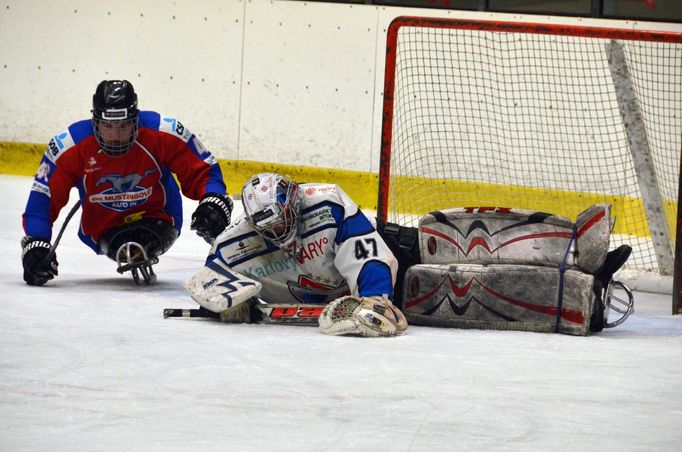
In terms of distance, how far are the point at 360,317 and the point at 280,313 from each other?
1.56ft

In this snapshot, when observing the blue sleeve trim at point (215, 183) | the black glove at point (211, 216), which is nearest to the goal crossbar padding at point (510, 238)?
the black glove at point (211, 216)

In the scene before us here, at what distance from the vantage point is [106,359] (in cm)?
349

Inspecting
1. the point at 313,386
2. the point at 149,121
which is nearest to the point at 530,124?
the point at 149,121

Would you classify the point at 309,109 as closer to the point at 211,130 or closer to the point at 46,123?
the point at 211,130

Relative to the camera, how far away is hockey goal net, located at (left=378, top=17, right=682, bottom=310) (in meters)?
7.63

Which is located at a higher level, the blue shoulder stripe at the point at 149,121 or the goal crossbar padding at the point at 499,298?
the blue shoulder stripe at the point at 149,121

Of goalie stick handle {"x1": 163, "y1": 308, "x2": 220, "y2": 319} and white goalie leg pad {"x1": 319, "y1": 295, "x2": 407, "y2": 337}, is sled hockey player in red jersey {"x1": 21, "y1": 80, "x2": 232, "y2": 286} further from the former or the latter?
white goalie leg pad {"x1": 319, "y1": 295, "x2": 407, "y2": 337}

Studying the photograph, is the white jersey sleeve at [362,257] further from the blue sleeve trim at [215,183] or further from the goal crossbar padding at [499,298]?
the blue sleeve trim at [215,183]

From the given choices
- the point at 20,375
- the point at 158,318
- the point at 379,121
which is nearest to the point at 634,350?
the point at 158,318

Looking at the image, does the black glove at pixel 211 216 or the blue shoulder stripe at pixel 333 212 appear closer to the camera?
the blue shoulder stripe at pixel 333 212

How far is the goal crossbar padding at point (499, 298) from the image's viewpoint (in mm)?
→ 4250

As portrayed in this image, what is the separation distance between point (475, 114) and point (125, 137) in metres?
3.82

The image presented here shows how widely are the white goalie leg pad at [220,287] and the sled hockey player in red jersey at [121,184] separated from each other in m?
0.73

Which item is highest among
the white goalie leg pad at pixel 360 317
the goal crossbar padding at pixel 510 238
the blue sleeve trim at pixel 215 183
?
the blue sleeve trim at pixel 215 183
